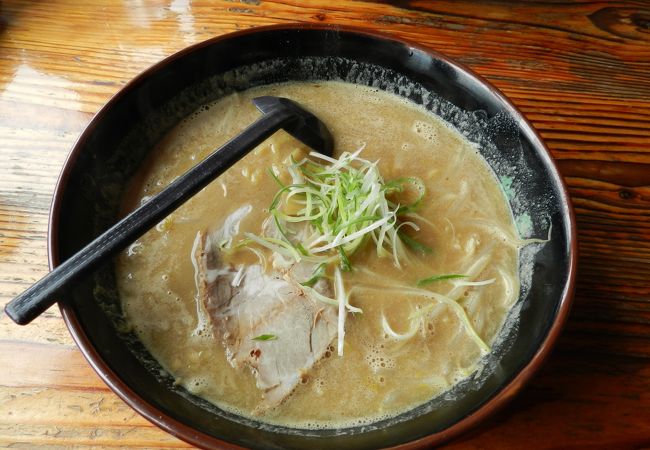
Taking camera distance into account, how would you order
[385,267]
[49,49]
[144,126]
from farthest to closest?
[49,49] → [144,126] → [385,267]

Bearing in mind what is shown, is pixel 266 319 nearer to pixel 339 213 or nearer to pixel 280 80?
pixel 339 213

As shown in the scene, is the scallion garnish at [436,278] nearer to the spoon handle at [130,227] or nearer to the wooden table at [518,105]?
the wooden table at [518,105]

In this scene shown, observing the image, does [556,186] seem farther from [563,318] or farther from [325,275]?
[325,275]

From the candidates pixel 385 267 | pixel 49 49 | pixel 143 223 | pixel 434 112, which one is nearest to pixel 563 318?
pixel 385 267

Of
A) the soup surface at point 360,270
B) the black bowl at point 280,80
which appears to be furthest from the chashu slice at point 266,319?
the black bowl at point 280,80

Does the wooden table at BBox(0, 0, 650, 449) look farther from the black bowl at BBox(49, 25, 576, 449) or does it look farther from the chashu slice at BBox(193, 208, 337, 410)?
the chashu slice at BBox(193, 208, 337, 410)

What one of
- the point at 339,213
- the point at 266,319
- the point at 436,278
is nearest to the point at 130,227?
the point at 266,319

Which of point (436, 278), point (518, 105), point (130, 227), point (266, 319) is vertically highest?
point (518, 105)
